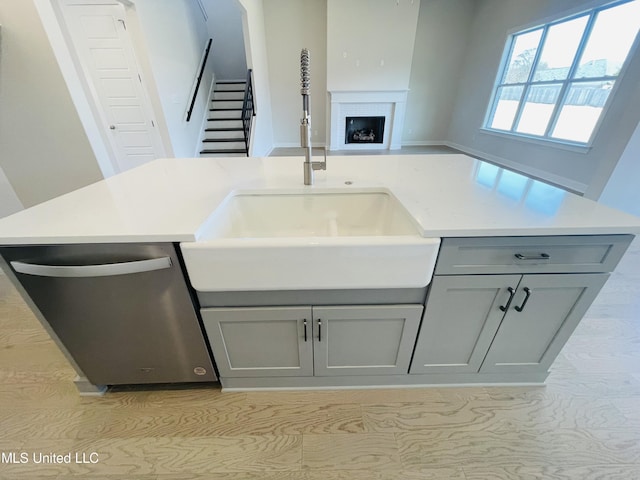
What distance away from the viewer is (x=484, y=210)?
96cm

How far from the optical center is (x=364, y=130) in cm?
673

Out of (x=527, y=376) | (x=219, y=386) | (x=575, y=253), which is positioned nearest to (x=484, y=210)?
(x=575, y=253)

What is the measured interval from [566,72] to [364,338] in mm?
5291

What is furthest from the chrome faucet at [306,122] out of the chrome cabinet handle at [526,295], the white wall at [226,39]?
the white wall at [226,39]

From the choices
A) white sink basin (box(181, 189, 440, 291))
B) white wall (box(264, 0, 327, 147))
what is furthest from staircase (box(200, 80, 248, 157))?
white sink basin (box(181, 189, 440, 291))

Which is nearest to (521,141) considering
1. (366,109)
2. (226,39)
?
(366,109)

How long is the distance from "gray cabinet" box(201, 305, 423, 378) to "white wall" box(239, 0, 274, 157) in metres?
4.12

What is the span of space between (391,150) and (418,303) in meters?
6.43

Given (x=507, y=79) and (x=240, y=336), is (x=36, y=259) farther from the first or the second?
(x=507, y=79)

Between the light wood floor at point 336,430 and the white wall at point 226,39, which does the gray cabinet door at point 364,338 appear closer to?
the light wood floor at point 336,430

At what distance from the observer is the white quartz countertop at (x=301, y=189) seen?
0.85 m

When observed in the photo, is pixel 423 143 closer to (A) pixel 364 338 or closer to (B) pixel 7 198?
(A) pixel 364 338

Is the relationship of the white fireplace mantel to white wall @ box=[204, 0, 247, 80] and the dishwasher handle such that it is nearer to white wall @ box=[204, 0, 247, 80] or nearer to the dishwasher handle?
white wall @ box=[204, 0, 247, 80]

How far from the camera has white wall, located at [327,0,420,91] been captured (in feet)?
18.0
